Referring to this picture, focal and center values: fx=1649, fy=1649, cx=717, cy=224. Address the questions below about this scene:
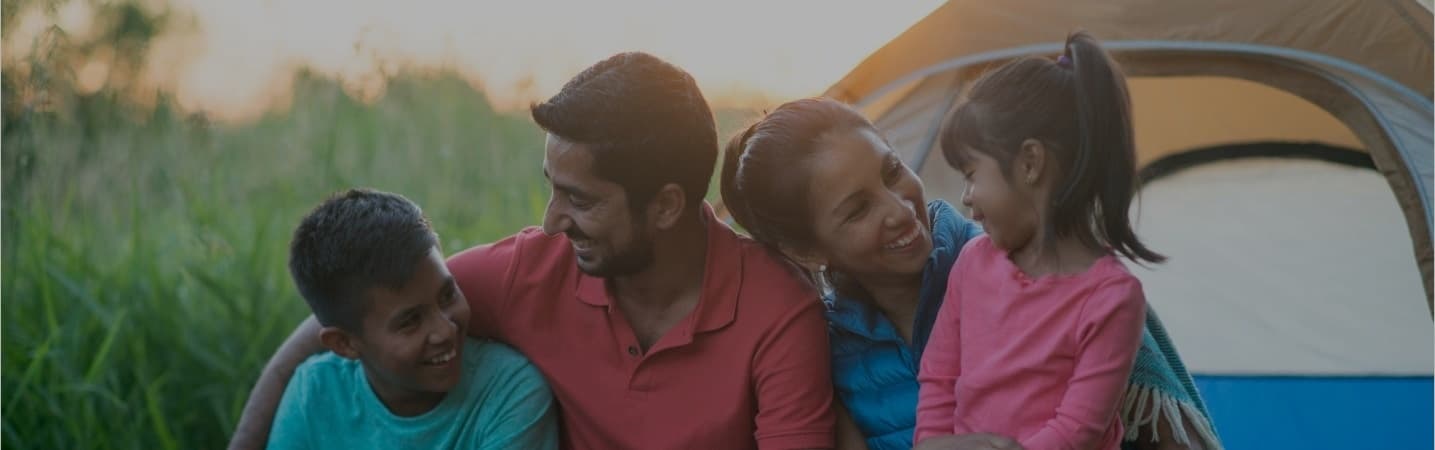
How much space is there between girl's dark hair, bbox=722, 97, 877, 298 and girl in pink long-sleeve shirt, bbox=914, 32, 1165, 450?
9.5 inches

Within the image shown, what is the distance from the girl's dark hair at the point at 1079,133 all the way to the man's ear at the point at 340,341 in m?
0.99

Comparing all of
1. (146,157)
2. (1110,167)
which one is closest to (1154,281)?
(1110,167)

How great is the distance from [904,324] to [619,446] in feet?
1.53

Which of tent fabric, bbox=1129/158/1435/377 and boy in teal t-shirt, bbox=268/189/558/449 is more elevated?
boy in teal t-shirt, bbox=268/189/558/449

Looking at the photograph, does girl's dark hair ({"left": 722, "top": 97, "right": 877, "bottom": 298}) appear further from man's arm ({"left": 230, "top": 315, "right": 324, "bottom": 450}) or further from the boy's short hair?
man's arm ({"left": 230, "top": 315, "right": 324, "bottom": 450})

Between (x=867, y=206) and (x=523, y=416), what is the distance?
2.02 feet

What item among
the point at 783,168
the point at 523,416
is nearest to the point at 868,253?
the point at 783,168

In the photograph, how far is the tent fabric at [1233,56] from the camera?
3076 mm

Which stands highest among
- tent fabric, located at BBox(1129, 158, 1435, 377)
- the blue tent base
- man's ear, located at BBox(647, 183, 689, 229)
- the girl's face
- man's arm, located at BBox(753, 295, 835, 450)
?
the girl's face

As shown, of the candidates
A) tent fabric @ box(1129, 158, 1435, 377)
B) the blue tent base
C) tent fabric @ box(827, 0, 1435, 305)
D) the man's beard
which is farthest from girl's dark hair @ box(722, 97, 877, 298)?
tent fabric @ box(1129, 158, 1435, 377)

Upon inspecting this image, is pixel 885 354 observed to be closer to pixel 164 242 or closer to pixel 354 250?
pixel 354 250

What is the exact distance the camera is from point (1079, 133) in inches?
80.0

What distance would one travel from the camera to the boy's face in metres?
2.39

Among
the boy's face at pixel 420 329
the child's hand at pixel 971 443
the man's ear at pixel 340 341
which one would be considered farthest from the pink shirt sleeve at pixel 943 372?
the man's ear at pixel 340 341
